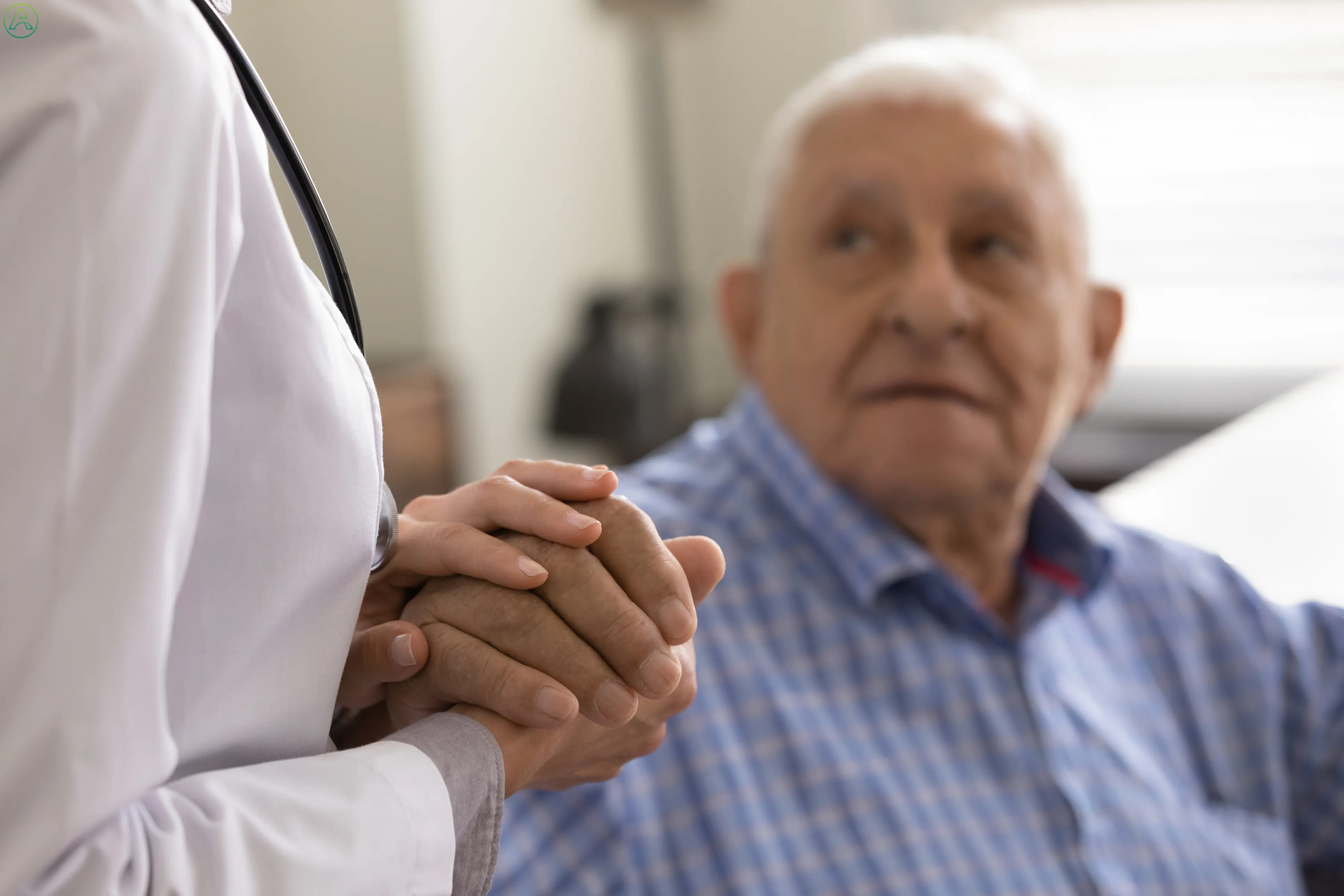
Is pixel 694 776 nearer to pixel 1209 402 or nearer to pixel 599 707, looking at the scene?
pixel 599 707

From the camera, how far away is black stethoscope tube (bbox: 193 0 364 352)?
1.59 feet

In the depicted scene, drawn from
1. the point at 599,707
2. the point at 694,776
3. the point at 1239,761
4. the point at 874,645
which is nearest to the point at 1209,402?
the point at 1239,761

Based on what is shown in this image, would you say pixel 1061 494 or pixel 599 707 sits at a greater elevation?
pixel 599 707

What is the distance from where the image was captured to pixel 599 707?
1.75 feet

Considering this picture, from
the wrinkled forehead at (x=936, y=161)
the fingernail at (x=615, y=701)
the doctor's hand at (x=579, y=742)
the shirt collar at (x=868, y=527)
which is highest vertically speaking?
the wrinkled forehead at (x=936, y=161)

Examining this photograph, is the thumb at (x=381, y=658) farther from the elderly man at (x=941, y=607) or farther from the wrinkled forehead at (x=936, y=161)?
the wrinkled forehead at (x=936, y=161)

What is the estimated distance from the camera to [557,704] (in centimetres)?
51

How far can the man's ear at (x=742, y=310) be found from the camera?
55.4 inches

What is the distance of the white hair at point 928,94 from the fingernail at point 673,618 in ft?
2.83

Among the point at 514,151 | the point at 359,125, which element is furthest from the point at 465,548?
the point at 514,151

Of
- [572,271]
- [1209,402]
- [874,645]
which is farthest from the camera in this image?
[572,271]

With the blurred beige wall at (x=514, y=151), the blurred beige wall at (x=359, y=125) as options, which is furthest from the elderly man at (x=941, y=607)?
the blurred beige wall at (x=359, y=125)

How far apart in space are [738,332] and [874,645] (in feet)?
1.44

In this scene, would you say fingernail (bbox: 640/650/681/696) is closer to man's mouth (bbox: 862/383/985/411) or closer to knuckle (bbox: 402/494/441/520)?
knuckle (bbox: 402/494/441/520)
